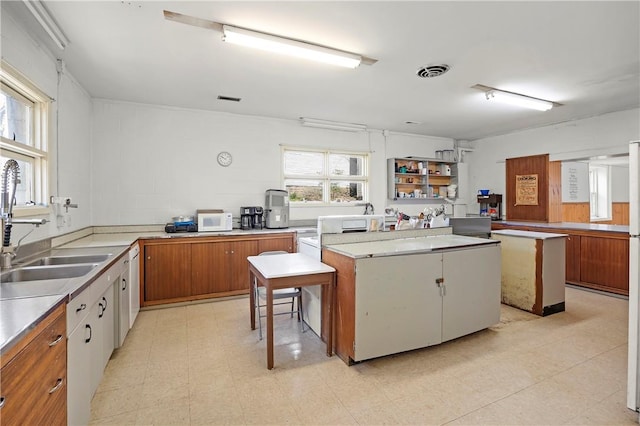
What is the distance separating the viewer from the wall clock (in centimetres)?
504

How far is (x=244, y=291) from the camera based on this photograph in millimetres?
4508

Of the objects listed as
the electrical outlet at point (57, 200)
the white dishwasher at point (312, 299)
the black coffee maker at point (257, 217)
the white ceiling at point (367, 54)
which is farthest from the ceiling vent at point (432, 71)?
the electrical outlet at point (57, 200)

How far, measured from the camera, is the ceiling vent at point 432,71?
3.35 meters

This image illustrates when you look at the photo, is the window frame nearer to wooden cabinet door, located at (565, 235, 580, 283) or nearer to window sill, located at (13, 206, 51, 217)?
window sill, located at (13, 206, 51, 217)

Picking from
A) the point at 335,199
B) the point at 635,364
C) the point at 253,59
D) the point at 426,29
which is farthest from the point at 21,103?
the point at 635,364

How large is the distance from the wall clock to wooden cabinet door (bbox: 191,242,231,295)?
144cm

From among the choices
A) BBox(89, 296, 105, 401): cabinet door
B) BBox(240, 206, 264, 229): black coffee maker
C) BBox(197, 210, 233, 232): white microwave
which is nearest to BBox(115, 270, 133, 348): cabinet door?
BBox(89, 296, 105, 401): cabinet door

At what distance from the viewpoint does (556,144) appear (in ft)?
18.6

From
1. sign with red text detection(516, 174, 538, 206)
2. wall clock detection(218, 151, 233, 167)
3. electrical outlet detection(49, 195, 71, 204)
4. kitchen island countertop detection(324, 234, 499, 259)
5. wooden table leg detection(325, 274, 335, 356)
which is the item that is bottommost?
wooden table leg detection(325, 274, 335, 356)

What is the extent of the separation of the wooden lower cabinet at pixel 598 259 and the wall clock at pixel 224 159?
18.1 ft

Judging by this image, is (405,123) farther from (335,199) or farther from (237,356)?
(237,356)

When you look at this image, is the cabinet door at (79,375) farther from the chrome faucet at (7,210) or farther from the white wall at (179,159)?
the white wall at (179,159)

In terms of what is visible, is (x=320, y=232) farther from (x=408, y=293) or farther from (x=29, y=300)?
(x=29, y=300)

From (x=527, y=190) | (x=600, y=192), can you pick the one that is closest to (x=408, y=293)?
(x=527, y=190)
